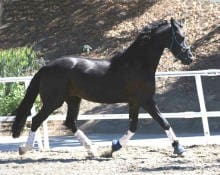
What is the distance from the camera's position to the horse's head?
32.1 feet

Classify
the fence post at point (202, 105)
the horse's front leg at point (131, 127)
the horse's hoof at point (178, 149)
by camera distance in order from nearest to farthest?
1. the horse's hoof at point (178, 149)
2. the horse's front leg at point (131, 127)
3. the fence post at point (202, 105)

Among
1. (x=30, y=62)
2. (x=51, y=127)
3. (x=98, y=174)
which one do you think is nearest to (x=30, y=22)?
(x=30, y=62)

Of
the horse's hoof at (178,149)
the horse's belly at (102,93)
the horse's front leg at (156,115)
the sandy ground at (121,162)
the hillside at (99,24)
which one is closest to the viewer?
the sandy ground at (121,162)

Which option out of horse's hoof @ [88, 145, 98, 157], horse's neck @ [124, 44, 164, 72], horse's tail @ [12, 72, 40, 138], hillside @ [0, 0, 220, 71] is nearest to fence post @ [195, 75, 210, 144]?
horse's neck @ [124, 44, 164, 72]

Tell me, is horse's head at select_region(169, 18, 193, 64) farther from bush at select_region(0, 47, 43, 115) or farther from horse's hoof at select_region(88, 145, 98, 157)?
bush at select_region(0, 47, 43, 115)

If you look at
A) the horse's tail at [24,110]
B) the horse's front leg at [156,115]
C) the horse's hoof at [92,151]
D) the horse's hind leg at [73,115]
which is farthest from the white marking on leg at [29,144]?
the horse's front leg at [156,115]

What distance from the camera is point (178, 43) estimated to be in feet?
32.2

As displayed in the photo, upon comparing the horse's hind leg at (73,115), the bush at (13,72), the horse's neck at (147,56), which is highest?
the horse's neck at (147,56)

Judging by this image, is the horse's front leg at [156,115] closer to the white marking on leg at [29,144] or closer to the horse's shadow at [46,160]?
the horse's shadow at [46,160]

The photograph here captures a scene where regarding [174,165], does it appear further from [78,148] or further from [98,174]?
[78,148]

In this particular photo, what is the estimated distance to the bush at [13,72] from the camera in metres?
14.7

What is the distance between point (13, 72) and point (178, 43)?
6.59 metres

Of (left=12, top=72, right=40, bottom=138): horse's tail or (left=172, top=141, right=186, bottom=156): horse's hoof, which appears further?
(left=12, top=72, right=40, bottom=138): horse's tail

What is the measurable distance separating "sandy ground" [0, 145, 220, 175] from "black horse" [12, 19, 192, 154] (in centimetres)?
41
